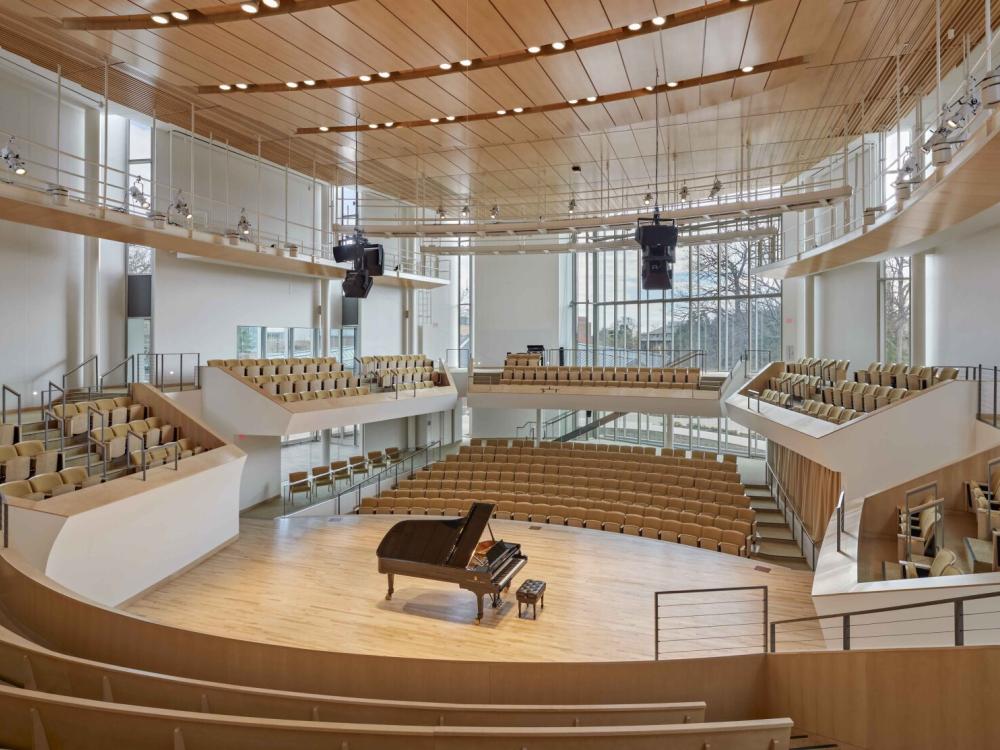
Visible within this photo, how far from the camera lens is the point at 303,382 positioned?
1177 cm

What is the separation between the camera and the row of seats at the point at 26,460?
6383 mm

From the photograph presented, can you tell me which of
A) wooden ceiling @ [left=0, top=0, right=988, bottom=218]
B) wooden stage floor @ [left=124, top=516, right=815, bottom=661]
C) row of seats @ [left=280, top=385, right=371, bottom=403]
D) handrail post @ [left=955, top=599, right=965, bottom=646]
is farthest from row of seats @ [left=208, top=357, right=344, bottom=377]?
handrail post @ [left=955, top=599, right=965, bottom=646]

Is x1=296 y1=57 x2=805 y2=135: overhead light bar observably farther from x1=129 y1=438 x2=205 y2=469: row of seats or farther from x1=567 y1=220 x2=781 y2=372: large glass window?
x1=567 y1=220 x2=781 y2=372: large glass window

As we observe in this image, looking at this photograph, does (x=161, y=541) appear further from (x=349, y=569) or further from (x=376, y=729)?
(x=376, y=729)

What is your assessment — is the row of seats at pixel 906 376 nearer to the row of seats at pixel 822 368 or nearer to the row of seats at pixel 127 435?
the row of seats at pixel 822 368

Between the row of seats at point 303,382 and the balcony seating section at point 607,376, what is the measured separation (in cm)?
371

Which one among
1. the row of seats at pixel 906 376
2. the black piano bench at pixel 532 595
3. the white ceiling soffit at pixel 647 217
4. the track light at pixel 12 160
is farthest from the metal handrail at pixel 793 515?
the track light at pixel 12 160

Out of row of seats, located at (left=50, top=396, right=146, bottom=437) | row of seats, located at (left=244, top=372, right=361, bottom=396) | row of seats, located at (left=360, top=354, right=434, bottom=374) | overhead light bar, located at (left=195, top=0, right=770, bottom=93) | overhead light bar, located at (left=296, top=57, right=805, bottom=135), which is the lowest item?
row of seats, located at (left=50, top=396, right=146, bottom=437)

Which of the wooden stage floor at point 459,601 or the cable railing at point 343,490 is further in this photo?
the cable railing at point 343,490

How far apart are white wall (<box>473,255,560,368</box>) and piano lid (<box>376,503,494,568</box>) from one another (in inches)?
468

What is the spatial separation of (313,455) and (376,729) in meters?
13.2

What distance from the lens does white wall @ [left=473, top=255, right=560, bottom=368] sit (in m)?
18.0

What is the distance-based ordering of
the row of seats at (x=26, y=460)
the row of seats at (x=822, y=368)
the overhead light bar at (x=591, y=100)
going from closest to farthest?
the row of seats at (x=26, y=460), the overhead light bar at (x=591, y=100), the row of seats at (x=822, y=368)

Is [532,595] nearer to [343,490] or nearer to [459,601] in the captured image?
[459,601]
